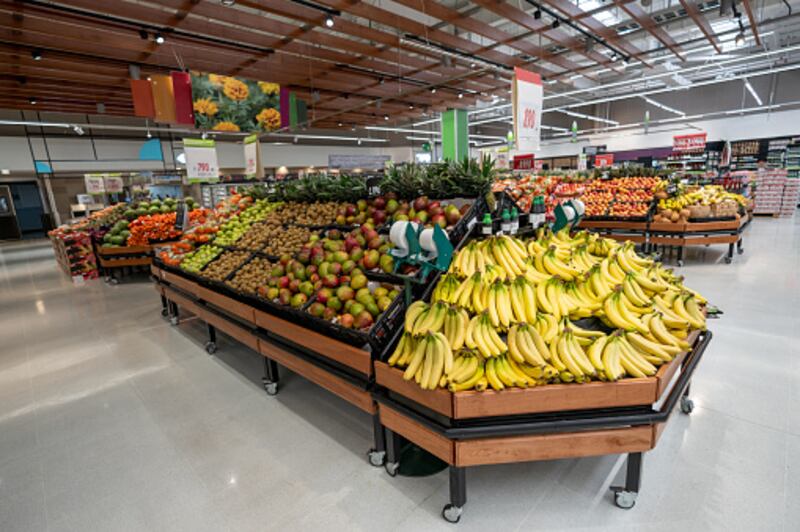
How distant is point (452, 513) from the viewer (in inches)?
68.1

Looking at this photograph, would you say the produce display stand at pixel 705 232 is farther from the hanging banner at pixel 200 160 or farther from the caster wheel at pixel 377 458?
the hanging banner at pixel 200 160

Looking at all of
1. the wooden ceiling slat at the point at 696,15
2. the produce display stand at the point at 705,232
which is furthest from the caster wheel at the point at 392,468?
the wooden ceiling slat at the point at 696,15

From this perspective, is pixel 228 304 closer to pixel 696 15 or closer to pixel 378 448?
pixel 378 448

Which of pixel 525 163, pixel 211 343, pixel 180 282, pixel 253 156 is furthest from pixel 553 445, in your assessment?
pixel 525 163

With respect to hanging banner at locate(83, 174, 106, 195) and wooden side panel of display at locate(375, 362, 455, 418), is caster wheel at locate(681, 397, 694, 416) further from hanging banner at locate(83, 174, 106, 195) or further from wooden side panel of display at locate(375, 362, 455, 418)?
hanging banner at locate(83, 174, 106, 195)

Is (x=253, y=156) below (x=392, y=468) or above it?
above

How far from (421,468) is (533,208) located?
1752 millimetres

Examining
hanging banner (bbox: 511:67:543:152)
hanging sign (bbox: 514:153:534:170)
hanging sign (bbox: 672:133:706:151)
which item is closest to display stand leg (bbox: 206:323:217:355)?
hanging banner (bbox: 511:67:543:152)

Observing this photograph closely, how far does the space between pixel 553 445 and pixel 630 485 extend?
0.48 m

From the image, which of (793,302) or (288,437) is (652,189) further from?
(288,437)

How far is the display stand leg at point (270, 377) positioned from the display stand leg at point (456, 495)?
5.72 feet

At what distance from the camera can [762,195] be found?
13.4 meters

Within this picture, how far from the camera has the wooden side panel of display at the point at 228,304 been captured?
3021 millimetres

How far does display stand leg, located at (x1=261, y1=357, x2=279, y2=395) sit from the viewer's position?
2990mm
